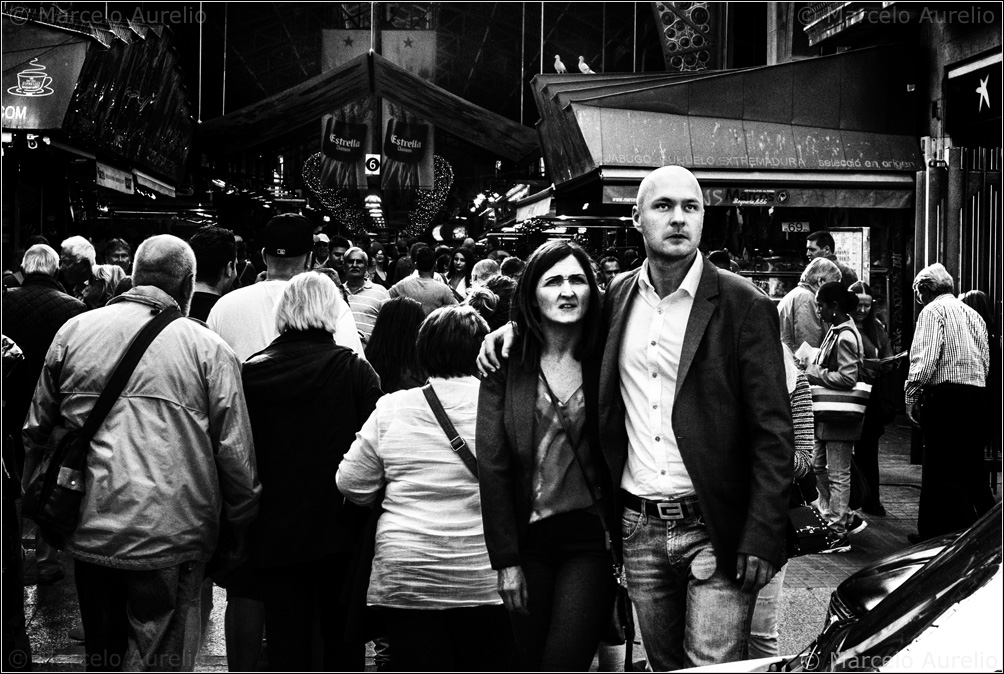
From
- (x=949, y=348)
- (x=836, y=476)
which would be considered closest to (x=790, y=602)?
(x=836, y=476)

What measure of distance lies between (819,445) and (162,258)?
5305 mm

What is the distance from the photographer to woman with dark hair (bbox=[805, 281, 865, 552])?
8.22 metres

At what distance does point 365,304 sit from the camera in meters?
Answer: 9.62

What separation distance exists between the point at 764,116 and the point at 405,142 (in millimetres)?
10764

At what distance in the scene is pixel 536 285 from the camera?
13.5 ft

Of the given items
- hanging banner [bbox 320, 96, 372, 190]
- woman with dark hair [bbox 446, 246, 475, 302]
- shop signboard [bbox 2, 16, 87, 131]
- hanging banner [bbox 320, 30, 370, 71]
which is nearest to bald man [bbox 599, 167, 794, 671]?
shop signboard [bbox 2, 16, 87, 131]

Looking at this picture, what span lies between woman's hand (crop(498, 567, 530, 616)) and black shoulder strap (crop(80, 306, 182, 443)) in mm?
1669

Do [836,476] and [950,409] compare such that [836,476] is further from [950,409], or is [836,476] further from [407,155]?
[407,155]

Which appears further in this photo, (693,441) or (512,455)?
(512,455)

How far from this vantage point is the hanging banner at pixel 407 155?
23.8 m

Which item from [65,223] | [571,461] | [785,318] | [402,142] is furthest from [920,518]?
[402,142]

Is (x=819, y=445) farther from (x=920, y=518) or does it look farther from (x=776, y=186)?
(x=776, y=186)

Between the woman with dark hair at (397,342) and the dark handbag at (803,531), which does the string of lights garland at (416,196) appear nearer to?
the woman with dark hair at (397,342)

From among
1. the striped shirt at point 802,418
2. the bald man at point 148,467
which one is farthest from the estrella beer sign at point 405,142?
the striped shirt at point 802,418
